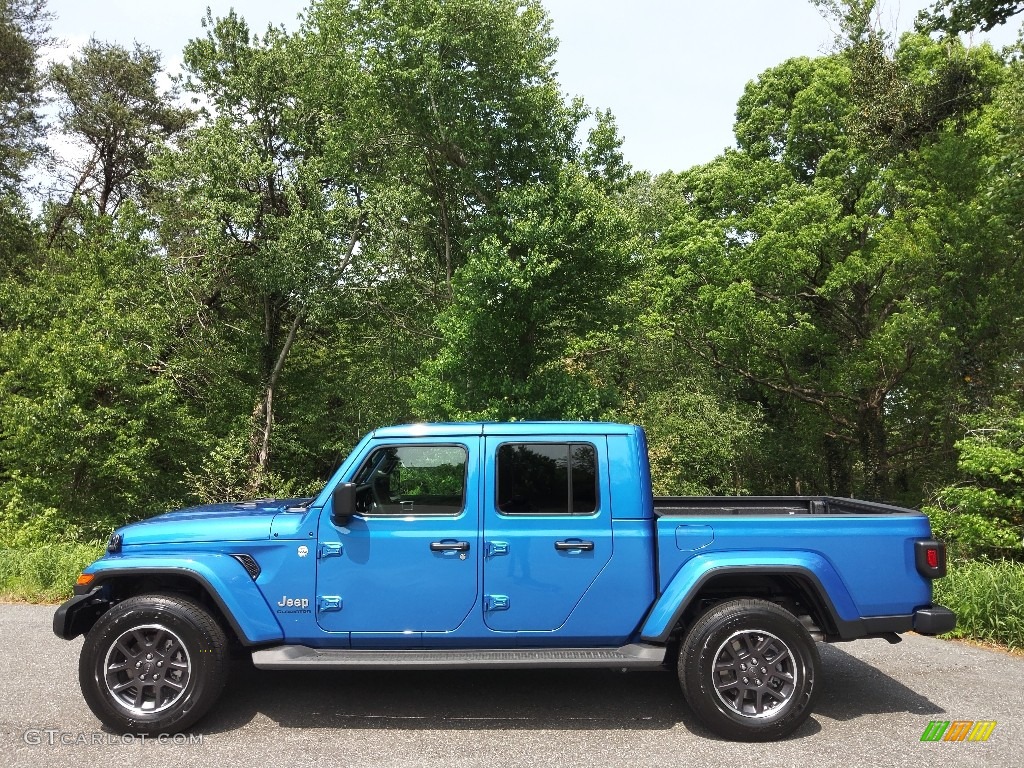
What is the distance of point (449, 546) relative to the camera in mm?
4469

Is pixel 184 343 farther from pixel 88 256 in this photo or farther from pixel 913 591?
pixel 913 591

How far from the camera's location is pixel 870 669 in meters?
5.61

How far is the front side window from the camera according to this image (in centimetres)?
466

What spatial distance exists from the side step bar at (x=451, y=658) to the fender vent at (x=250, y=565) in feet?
1.54

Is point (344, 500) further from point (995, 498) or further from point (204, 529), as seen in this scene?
point (995, 498)

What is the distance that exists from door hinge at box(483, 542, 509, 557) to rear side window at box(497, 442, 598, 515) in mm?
214

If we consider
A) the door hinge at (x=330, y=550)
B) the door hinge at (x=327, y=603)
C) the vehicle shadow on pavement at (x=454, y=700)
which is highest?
the door hinge at (x=330, y=550)

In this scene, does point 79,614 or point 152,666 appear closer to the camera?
point 152,666

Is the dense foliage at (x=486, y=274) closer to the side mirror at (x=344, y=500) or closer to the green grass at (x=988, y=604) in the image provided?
the green grass at (x=988, y=604)

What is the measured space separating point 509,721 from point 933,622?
8.76 feet

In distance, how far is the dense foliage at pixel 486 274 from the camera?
51.7 ft

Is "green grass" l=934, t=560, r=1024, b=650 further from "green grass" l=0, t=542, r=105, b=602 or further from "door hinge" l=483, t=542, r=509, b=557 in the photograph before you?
"green grass" l=0, t=542, r=105, b=602

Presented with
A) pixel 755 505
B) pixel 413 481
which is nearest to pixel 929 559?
pixel 755 505

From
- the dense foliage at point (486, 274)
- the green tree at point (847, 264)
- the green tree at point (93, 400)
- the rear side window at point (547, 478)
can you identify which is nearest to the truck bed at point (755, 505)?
the rear side window at point (547, 478)
